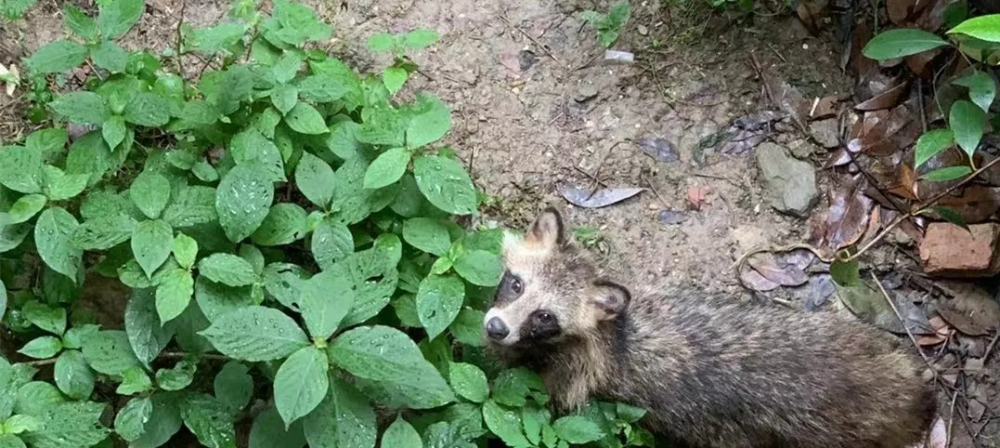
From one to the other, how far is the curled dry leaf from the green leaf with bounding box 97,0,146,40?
235 cm

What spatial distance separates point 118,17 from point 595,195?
2.58 meters

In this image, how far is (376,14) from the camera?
573cm

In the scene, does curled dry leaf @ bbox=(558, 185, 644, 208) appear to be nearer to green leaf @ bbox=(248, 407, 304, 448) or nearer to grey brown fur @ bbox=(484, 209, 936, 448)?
grey brown fur @ bbox=(484, 209, 936, 448)

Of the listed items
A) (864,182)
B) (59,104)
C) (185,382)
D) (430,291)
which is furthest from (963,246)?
(59,104)

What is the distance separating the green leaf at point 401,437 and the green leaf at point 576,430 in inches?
25.4

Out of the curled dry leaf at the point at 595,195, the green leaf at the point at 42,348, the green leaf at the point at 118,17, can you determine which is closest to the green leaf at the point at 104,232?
the green leaf at the point at 42,348

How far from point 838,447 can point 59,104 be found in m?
3.83

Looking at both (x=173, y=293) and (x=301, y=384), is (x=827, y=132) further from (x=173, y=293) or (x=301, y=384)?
(x=173, y=293)

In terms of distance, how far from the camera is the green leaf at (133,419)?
3.99 meters

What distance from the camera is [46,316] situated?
430 centimetres

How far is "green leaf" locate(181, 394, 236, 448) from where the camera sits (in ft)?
13.4

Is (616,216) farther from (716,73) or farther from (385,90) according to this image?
(385,90)

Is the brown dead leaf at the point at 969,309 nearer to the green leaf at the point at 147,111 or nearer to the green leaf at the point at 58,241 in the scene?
the green leaf at the point at 147,111

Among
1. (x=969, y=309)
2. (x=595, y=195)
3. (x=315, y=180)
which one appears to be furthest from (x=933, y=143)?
(x=315, y=180)
